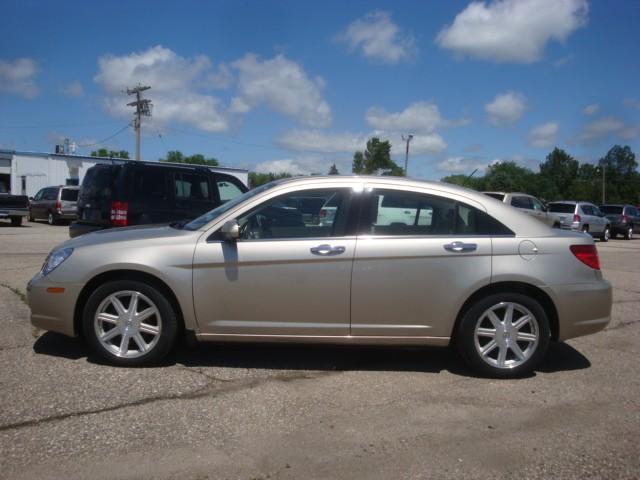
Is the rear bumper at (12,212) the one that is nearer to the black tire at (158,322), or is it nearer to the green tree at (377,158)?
the black tire at (158,322)

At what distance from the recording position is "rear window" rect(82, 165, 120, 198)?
9047 millimetres

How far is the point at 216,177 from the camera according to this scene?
10.1 m

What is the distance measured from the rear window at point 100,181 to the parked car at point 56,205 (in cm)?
1514

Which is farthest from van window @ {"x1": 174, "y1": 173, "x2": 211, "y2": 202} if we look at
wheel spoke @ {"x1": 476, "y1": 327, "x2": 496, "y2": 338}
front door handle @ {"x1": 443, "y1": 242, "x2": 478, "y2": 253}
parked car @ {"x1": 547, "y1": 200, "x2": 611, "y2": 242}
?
parked car @ {"x1": 547, "y1": 200, "x2": 611, "y2": 242}

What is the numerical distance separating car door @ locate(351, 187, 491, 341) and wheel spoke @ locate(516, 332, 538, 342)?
0.54 m

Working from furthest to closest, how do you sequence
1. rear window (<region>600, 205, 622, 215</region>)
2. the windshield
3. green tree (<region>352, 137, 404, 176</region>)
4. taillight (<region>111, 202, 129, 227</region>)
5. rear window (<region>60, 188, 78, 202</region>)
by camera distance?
green tree (<region>352, 137, 404, 176</region>) → rear window (<region>600, 205, 622, 215</region>) → rear window (<region>60, 188, 78, 202</region>) → taillight (<region>111, 202, 129, 227</region>) → the windshield

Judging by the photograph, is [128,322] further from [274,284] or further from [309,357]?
[309,357]

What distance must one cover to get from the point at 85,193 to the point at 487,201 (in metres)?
6.93

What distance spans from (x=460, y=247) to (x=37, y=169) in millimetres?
36954

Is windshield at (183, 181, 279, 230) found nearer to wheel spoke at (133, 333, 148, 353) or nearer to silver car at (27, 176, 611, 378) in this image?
silver car at (27, 176, 611, 378)

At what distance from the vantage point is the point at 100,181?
30.2 ft

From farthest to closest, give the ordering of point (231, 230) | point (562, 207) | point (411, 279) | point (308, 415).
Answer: point (562, 207)
point (411, 279)
point (231, 230)
point (308, 415)

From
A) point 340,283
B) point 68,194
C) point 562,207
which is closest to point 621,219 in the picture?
point 562,207

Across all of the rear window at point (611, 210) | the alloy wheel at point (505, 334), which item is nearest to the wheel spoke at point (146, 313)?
the alloy wheel at point (505, 334)
